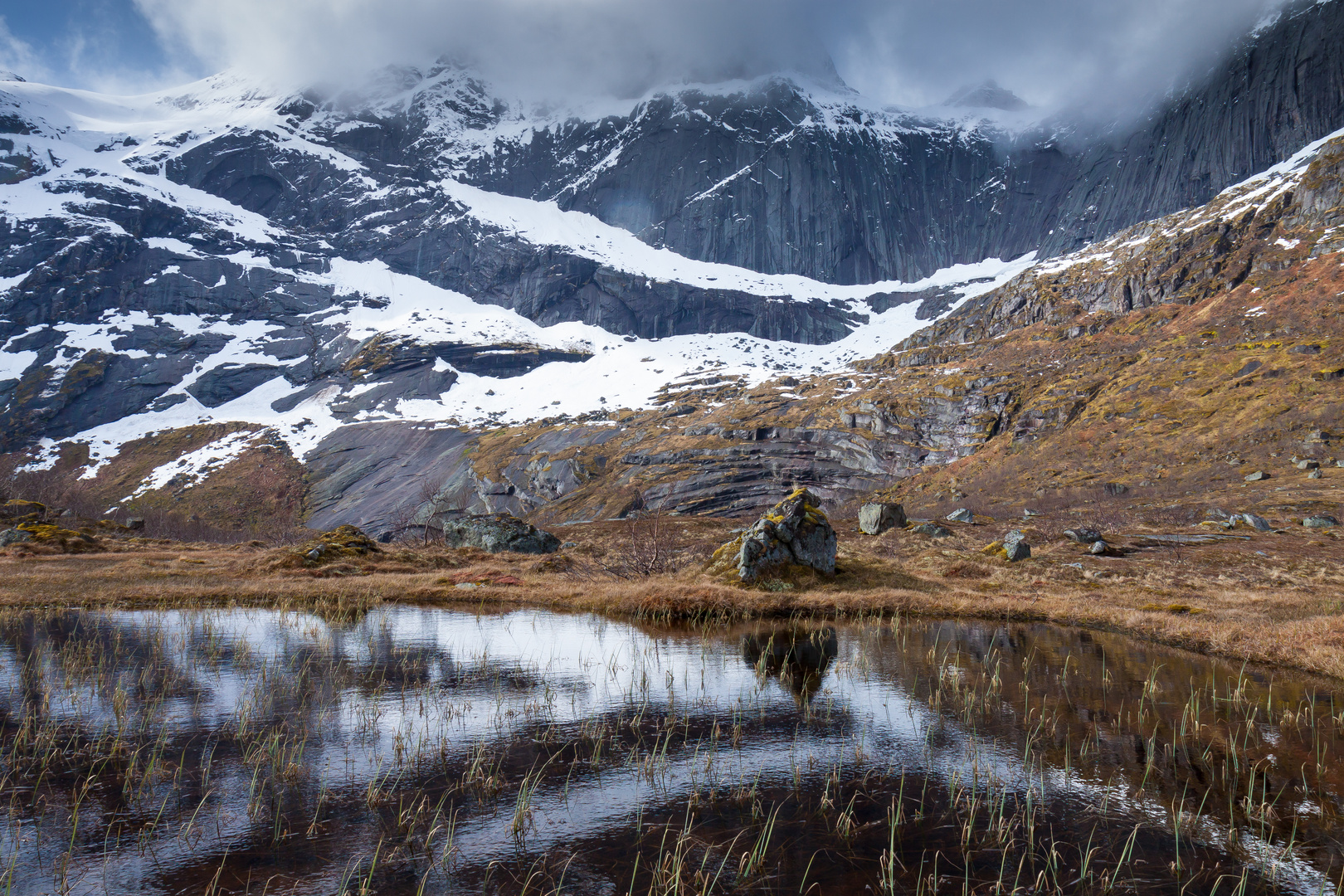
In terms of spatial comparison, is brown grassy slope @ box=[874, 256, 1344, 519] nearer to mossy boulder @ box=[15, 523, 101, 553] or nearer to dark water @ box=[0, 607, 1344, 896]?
dark water @ box=[0, 607, 1344, 896]

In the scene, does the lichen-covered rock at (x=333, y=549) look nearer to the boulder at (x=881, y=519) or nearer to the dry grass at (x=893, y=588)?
the dry grass at (x=893, y=588)

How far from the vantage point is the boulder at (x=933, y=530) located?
56.7 meters

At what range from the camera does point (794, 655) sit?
22.8m

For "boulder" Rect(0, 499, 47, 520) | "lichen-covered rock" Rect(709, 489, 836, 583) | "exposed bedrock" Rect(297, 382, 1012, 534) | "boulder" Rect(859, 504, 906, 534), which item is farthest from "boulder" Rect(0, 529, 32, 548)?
"boulder" Rect(859, 504, 906, 534)

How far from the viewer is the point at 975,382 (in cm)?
14862

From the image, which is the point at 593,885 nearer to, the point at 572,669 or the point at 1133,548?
the point at 572,669

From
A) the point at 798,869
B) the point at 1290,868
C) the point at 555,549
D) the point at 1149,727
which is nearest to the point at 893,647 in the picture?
the point at 1149,727

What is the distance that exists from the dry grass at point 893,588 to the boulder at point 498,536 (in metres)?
10.3

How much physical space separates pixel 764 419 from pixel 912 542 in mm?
115336

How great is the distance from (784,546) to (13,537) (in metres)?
60.8

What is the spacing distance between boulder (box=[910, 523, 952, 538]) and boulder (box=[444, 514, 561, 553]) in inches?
1365

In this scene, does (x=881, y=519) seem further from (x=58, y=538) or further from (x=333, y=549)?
(x=58, y=538)

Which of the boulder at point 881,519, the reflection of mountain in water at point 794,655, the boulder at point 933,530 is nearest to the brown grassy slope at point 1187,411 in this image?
the boulder at point 933,530

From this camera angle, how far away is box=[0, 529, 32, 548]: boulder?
1982 inches
